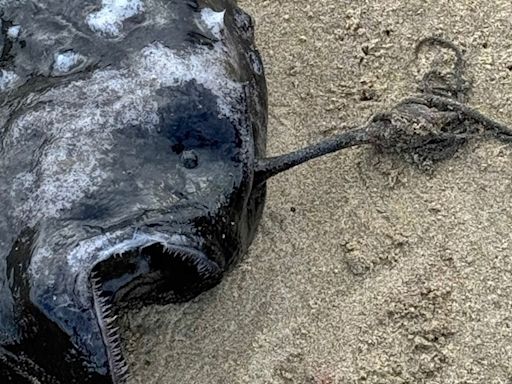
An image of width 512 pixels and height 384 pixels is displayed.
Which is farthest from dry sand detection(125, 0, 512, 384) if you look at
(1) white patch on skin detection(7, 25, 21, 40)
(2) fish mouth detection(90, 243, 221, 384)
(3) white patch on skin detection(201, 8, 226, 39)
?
(1) white patch on skin detection(7, 25, 21, 40)

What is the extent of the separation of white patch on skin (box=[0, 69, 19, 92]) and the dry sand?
74 cm

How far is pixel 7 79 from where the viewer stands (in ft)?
8.66

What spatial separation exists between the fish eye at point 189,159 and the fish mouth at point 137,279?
0.68 ft

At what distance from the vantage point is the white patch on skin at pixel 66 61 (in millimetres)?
2568

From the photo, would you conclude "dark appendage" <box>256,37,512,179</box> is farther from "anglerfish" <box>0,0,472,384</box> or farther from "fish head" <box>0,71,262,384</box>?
"fish head" <box>0,71,262,384</box>

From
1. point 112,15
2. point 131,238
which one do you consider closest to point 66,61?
point 112,15

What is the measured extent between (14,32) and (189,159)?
59 cm

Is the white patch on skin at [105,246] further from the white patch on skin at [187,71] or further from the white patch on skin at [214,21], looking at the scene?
the white patch on skin at [214,21]

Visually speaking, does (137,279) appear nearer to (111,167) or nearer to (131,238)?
(131,238)

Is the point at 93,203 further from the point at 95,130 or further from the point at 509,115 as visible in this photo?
the point at 509,115

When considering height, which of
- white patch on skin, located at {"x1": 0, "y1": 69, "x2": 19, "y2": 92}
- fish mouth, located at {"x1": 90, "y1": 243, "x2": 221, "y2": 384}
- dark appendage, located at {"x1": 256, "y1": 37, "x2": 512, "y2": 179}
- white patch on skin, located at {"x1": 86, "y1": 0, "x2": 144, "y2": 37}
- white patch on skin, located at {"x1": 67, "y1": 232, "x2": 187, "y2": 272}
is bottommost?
dark appendage, located at {"x1": 256, "y1": 37, "x2": 512, "y2": 179}

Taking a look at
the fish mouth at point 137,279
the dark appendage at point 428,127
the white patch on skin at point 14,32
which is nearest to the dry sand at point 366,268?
the dark appendage at point 428,127

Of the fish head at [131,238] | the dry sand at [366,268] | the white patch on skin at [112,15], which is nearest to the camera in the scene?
the fish head at [131,238]

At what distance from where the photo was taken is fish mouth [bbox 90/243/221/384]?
7.45 ft
